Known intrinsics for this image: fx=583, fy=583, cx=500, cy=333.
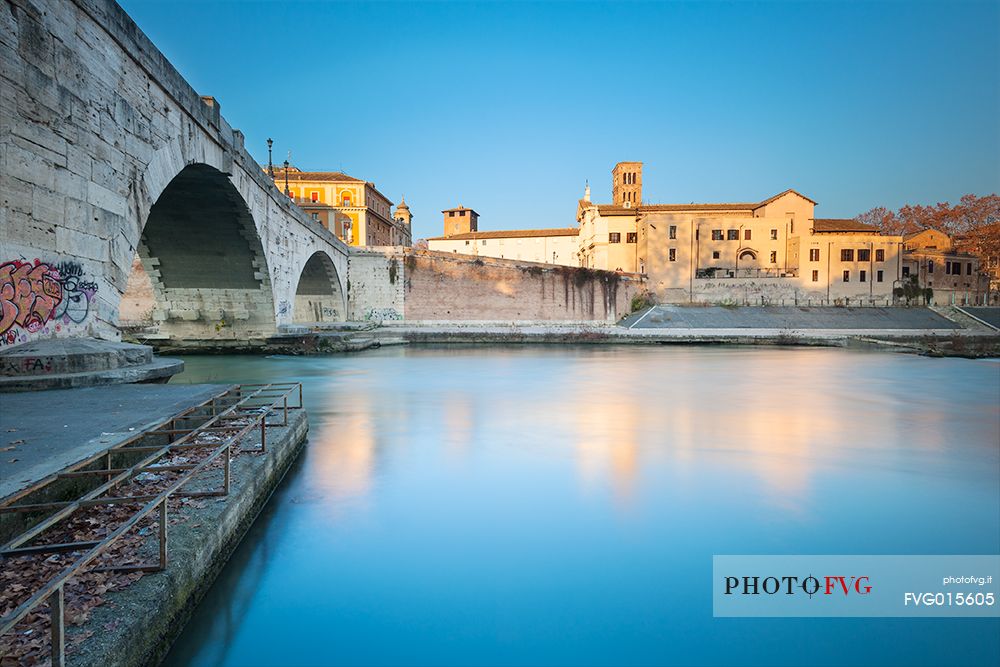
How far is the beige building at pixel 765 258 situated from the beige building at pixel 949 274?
308 centimetres

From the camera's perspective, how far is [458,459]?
24.4 feet

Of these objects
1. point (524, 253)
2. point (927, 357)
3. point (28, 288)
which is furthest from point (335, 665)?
point (524, 253)

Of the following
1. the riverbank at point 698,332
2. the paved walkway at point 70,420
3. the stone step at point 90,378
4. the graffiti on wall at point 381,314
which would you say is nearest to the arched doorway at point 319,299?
the graffiti on wall at point 381,314

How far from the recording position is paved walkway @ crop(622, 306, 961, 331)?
107 ft

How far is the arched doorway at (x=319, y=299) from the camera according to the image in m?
29.4

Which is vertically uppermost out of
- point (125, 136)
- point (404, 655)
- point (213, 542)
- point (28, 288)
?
point (125, 136)

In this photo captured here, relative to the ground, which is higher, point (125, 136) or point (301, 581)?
point (125, 136)

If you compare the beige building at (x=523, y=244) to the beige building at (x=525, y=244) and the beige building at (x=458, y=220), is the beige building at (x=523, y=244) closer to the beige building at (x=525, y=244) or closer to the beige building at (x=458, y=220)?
the beige building at (x=525, y=244)

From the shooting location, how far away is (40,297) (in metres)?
6.89

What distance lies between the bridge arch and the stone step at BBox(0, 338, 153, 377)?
6.72m

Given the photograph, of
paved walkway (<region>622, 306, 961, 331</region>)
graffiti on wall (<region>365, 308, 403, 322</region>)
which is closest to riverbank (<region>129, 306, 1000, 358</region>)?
paved walkway (<region>622, 306, 961, 331</region>)

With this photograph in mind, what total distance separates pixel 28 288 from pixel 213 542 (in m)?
5.16

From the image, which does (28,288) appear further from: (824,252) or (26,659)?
(824,252)

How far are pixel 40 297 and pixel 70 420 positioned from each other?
2648 millimetres
